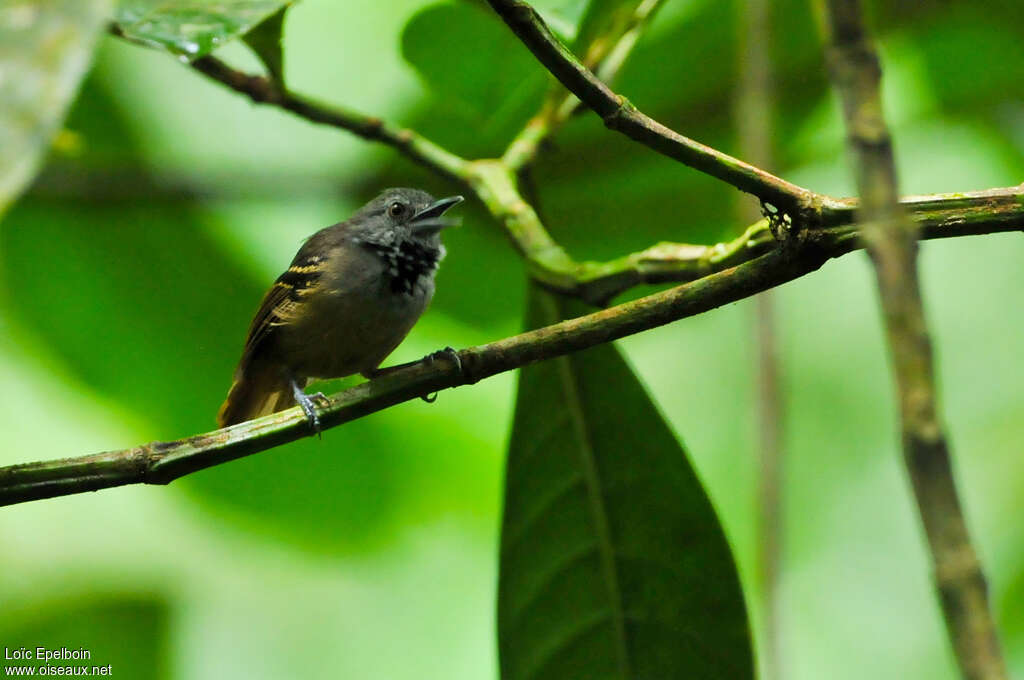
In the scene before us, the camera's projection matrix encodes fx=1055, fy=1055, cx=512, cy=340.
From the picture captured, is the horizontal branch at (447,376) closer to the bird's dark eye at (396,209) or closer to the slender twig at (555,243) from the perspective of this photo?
the slender twig at (555,243)

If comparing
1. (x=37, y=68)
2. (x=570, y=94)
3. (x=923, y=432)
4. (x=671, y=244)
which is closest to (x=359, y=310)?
(x=570, y=94)

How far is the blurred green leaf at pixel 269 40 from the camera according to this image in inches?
112

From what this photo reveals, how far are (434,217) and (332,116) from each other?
0.69 m

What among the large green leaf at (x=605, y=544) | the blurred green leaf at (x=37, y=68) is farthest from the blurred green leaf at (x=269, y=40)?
the blurred green leaf at (x=37, y=68)

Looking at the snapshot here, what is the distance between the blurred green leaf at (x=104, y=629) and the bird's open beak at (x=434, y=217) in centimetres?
212

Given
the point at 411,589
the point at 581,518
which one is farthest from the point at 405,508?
the point at 581,518

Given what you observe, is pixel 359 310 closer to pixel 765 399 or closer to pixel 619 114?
pixel 765 399

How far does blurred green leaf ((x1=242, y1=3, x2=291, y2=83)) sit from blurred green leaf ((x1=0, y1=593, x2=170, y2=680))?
2485mm

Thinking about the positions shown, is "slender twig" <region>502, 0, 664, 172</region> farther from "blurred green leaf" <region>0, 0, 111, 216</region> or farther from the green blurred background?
"blurred green leaf" <region>0, 0, 111, 216</region>

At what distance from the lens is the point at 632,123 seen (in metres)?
1.71

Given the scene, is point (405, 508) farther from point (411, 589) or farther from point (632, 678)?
point (632, 678)

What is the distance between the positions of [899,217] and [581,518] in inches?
85.0

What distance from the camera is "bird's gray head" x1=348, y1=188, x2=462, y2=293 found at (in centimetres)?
347

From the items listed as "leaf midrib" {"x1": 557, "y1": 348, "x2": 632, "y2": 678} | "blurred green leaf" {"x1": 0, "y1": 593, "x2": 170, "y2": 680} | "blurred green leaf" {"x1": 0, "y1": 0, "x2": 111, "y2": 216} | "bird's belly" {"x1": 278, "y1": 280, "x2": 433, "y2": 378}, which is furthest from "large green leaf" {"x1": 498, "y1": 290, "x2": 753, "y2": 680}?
"blurred green leaf" {"x1": 0, "y1": 593, "x2": 170, "y2": 680}
